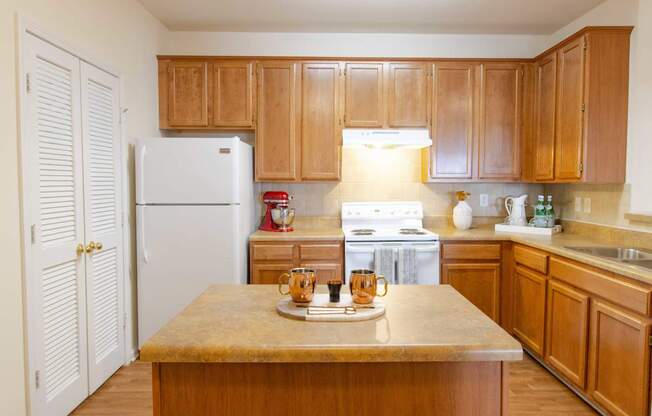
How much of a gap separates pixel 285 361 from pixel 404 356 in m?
0.31

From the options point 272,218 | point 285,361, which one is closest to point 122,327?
point 272,218

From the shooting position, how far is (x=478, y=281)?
351 cm

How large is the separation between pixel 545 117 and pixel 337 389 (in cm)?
306

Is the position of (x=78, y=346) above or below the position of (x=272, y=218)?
below

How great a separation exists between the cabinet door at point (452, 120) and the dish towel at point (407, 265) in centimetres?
76

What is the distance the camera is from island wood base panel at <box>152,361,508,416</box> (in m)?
1.23

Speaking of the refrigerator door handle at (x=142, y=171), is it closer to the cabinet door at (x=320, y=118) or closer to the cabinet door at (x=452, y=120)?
the cabinet door at (x=320, y=118)

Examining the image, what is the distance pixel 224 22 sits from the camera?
3.67m

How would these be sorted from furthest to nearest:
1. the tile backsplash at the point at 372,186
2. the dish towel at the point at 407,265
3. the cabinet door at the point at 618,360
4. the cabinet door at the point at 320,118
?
the tile backsplash at the point at 372,186
the cabinet door at the point at 320,118
the dish towel at the point at 407,265
the cabinet door at the point at 618,360

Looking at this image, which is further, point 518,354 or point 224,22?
point 224,22

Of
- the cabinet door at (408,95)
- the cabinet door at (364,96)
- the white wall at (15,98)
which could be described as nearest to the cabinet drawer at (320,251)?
the cabinet door at (364,96)

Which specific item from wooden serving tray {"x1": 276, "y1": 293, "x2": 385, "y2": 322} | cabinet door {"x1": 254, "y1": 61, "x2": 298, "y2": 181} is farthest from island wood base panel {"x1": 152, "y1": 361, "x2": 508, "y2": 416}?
cabinet door {"x1": 254, "y1": 61, "x2": 298, "y2": 181}

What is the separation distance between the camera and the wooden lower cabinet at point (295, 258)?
3463 millimetres

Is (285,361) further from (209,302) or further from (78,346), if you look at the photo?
(78,346)
